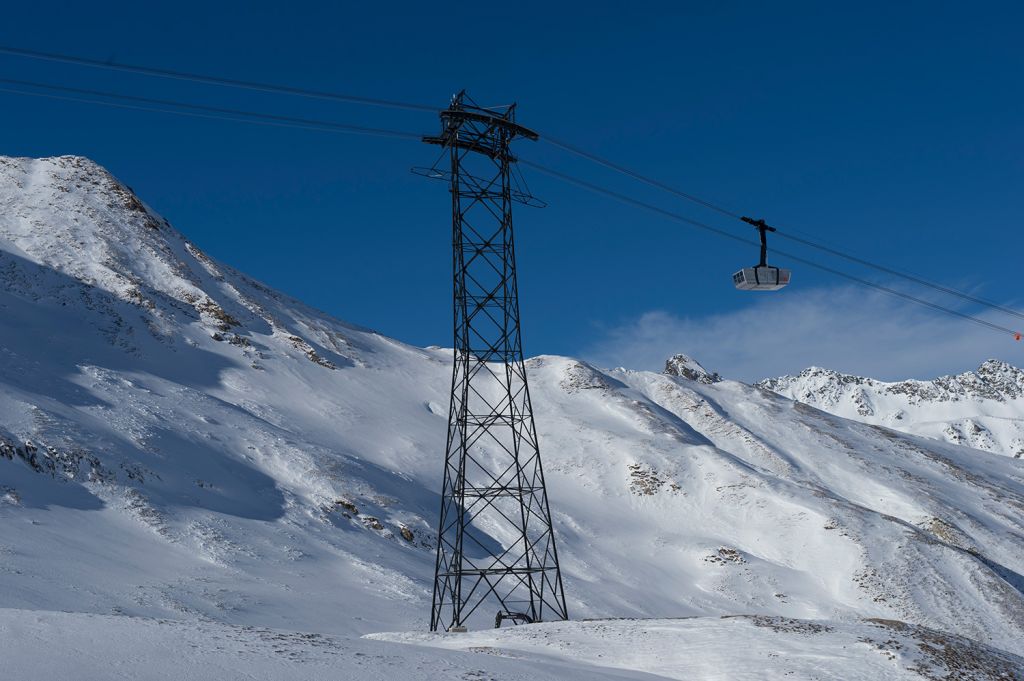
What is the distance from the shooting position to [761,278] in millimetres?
24297

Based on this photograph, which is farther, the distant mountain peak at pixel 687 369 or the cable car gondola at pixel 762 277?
the distant mountain peak at pixel 687 369

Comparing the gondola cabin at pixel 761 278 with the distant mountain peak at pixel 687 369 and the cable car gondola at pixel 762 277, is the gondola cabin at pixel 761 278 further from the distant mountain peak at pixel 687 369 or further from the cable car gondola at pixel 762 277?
the distant mountain peak at pixel 687 369

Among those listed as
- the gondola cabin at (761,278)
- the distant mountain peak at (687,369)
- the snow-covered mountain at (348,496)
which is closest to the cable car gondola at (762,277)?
the gondola cabin at (761,278)

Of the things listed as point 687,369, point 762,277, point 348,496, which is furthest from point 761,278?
point 687,369

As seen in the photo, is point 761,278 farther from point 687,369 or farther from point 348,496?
point 687,369

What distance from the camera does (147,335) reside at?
2923 inches

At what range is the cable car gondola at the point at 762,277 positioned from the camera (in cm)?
2425

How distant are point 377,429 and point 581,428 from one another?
2325 centimetres

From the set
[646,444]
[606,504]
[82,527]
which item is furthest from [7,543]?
[646,444]

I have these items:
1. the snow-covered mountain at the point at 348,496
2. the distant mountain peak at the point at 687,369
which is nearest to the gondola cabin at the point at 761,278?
the snow-covered mountain at the point at 348,496

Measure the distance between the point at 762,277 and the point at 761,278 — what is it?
0.04 metres

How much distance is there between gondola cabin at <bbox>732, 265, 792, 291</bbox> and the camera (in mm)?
24266

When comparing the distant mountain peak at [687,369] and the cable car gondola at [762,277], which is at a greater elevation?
the distant mountain peak at [687,369]

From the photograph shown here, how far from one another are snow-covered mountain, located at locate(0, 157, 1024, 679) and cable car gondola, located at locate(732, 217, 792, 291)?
30.9 feet
